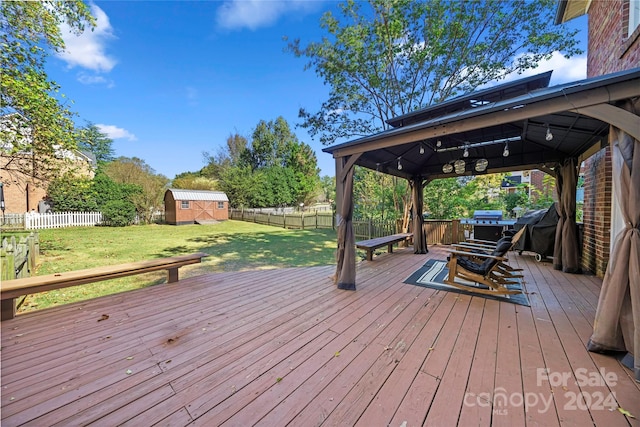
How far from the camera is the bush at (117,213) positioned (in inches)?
570

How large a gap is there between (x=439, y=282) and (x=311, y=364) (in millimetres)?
3058

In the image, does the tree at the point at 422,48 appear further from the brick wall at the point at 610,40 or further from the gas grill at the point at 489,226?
the gas grill at the point at 489,226

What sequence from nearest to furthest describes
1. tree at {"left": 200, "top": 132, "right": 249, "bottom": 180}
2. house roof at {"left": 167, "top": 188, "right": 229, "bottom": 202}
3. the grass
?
the grass → house roof at {"left": 167, "top": 188, "right": 229, "bottom": 202} → tree at {"left": 200, "top": 132, "right": 249, "bottom": 180}

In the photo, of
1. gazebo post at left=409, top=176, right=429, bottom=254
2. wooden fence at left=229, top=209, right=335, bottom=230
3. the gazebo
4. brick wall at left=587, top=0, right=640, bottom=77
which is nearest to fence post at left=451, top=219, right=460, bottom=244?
gazebo post at left=409, top=176, right=429, bottom=254

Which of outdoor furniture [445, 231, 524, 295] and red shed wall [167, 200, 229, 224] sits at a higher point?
red shed wall [167, 200, 229, 224]

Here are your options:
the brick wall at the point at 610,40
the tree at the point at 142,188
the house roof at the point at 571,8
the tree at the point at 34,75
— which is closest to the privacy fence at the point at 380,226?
the brick wall at the point at 610,40

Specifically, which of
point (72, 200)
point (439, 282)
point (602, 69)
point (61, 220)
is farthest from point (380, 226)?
point (72, 200)

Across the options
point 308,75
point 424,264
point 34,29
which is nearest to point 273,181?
point 308,75

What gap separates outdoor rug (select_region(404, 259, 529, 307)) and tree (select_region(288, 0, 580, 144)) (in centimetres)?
645

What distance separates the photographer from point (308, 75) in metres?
9.22

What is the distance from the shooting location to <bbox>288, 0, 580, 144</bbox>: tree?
23.4 ft

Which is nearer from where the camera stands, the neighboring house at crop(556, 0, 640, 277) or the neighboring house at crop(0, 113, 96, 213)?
the neighboring house at crop(556, 0, 640, 277)

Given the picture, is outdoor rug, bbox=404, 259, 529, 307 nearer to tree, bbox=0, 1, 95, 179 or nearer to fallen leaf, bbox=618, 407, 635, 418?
fallen leaf, bbox=618, 407, 635, 418

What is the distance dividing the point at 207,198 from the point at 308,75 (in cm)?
1330
